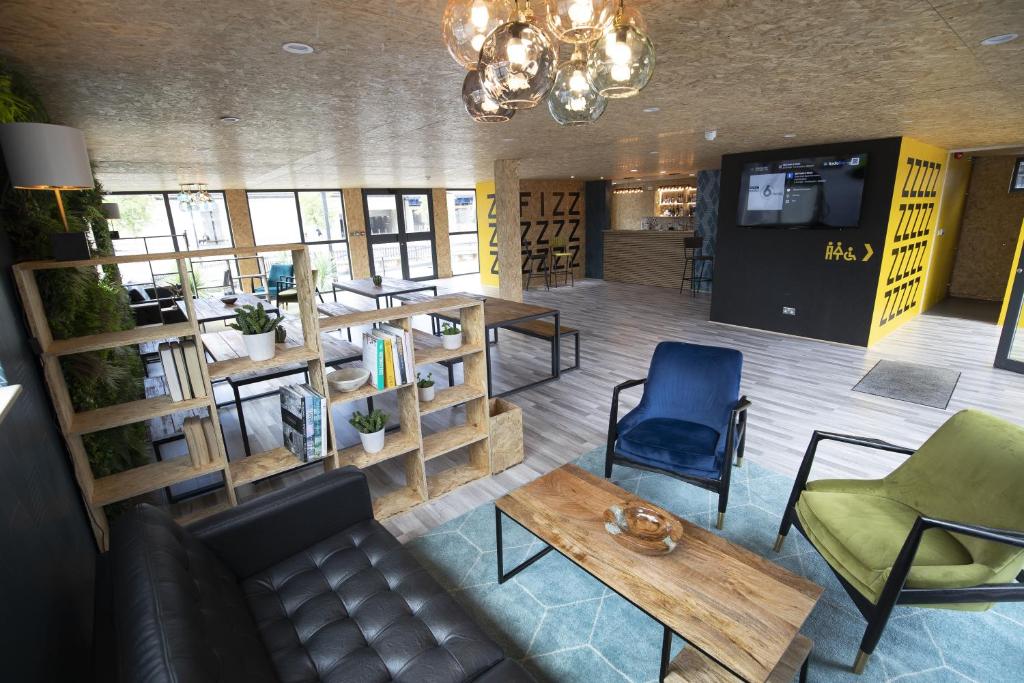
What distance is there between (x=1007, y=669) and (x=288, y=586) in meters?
2.74

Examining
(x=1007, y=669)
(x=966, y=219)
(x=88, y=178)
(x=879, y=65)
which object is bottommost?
(x=1007, y=669)

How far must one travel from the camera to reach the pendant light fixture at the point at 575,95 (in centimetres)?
158

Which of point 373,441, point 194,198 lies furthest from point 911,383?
point 194,198

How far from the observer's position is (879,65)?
250 centimetres

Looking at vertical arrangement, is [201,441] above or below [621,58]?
below

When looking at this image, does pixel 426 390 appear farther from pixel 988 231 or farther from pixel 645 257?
pixel 988 231

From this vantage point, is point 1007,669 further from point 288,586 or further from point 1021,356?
point 1021,356

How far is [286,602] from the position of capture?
1.77 m

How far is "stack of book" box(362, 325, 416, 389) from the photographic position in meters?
2.68

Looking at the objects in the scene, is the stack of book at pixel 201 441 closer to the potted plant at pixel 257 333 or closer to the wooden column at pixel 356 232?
the potted plant at pixel 257 333

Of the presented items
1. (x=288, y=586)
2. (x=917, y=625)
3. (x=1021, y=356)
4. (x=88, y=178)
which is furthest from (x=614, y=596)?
(x=1021, y=356)

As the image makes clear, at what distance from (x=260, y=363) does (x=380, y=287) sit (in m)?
4.63

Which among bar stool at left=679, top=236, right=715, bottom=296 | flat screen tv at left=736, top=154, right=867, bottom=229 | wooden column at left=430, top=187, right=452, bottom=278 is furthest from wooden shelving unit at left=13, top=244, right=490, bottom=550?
wooden column at left=430, top=187, right=452, bottom=278

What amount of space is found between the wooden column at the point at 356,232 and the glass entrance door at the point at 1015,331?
33.9 ft
